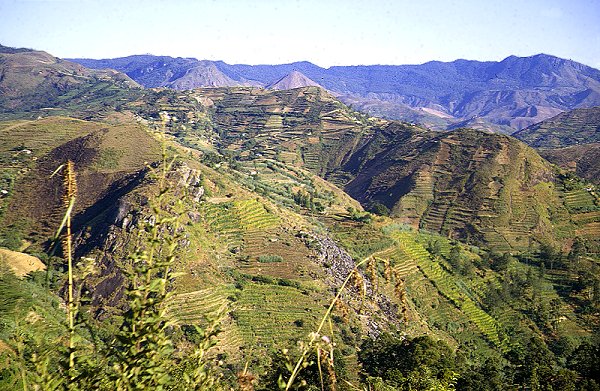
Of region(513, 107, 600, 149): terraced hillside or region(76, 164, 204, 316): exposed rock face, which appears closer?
region(76, 164, 204, 316): exposed rock face

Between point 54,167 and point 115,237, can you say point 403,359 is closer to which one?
point 115,237

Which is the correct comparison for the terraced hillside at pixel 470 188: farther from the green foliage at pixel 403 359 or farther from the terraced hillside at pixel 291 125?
the green foliage at pixel 403 359

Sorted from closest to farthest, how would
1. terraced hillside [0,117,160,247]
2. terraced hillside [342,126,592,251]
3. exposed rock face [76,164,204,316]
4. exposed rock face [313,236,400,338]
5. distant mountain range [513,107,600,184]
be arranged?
exposed rock face [76,164,204,316]
exposed rock face [313,236,400,338]
terraced hillside [0,117,160,247]
terraced hillside [342,126,592,251]
distant mountain range [513,107,600,184]

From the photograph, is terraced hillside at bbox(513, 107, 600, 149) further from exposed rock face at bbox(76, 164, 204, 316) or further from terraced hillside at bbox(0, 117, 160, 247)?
exposed rock face at bbox(76, 164, 204, 316)

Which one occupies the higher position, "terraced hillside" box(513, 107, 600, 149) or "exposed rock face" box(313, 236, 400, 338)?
"terraced hillside" box(513, 107, 600, 149)

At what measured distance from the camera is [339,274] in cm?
3189

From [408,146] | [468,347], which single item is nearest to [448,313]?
[468,347]

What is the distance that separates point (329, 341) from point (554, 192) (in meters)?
63.6

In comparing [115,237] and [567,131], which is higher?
[567,131]

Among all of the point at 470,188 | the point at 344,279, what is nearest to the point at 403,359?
the point at 344,279

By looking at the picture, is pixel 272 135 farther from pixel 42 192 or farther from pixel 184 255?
pixel 184 255

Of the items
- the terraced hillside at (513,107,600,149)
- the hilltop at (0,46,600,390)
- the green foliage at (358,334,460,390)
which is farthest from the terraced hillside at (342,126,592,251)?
the terraced hillside at (513,107,600,149)

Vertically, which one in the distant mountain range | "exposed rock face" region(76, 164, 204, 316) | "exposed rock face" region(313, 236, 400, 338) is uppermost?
the distant mountain range

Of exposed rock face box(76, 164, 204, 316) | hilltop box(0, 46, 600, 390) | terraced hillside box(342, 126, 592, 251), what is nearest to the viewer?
hilltop box(0, 46, 600, 390)
